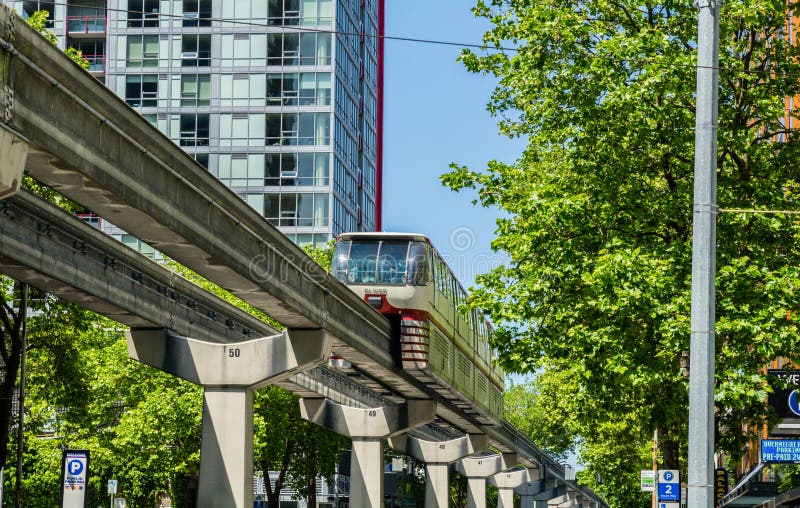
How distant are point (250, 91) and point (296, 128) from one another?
399cm

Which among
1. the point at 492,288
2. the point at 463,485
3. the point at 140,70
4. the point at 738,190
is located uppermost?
the point at 140,70

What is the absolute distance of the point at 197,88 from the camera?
85.2m

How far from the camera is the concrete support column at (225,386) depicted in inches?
1141

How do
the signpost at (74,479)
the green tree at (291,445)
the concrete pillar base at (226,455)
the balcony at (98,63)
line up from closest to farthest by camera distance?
the signpost at (74,479) → the concrete pillar base at (226,455) → the green tree at (291,445) → the balcony at (98,63)

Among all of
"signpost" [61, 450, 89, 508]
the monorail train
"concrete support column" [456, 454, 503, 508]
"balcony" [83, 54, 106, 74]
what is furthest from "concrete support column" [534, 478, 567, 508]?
"signpost" [61, 450, 89, 508]

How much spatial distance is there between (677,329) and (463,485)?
90.7m

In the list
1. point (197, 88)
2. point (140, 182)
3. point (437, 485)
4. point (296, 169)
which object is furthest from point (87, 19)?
point (140, 182)

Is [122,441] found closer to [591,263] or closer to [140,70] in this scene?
[591,263]

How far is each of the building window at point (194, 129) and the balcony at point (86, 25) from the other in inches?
344

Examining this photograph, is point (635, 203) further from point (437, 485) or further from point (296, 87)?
point (296, 87)

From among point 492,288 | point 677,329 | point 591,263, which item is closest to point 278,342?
point 492,288

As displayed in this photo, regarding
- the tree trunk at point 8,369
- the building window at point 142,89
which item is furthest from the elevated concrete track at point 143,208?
the building window at point 142,89

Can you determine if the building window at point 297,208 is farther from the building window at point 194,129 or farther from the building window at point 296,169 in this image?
the building window at point 194,129

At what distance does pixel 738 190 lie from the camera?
2611cm
